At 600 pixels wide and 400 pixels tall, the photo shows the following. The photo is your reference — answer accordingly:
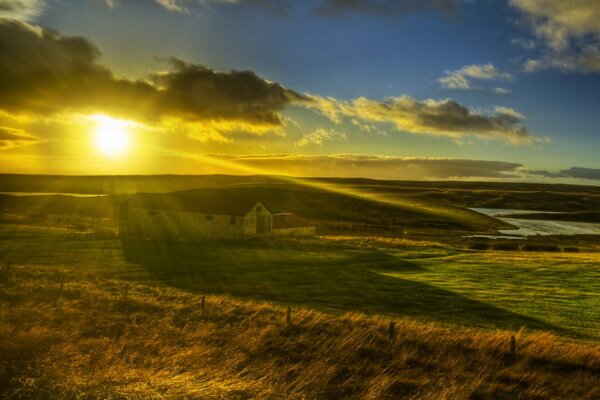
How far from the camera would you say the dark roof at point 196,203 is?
207ft

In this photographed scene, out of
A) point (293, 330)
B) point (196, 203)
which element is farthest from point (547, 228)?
point (293, 330)

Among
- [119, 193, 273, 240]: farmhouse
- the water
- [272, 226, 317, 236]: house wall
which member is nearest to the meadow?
[119, 193, 273, 240]: farmhouse

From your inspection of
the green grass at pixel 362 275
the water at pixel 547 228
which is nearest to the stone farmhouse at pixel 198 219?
the green grass at pixel 362 275

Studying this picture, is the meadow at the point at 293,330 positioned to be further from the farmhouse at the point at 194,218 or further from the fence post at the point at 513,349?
the farmhouse at the point at 194,218

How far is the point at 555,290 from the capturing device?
106 feet

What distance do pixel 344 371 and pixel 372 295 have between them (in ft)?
52.2

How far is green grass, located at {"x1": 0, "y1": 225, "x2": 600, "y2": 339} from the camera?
2586cm

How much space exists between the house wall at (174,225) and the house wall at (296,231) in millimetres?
7833

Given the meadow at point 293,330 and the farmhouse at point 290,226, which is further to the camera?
the farmhouse at point 290,226

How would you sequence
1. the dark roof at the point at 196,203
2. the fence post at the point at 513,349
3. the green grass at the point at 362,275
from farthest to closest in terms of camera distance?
the dark roof at the point at 196,203 < the green grass at the point at 362,275 < the fence post at the point at 513,349

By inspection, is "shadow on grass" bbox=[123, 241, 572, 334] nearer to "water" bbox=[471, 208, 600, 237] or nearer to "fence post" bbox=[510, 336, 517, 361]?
"fence post" bbox=[510, 336, 517, 361]

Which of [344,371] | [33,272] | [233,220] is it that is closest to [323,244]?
[233,220]

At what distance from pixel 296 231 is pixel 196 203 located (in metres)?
15.4

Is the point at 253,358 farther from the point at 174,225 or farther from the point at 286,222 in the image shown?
the point at 286,222
